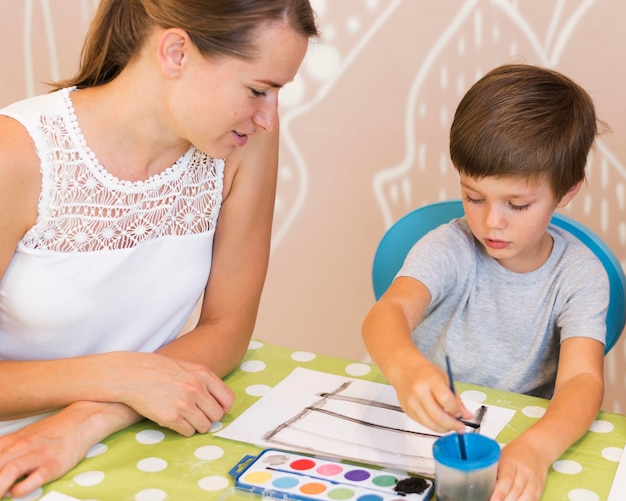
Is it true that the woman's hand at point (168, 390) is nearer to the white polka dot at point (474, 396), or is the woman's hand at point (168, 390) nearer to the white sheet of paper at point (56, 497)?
the white sheet of paper at point (56, 497)

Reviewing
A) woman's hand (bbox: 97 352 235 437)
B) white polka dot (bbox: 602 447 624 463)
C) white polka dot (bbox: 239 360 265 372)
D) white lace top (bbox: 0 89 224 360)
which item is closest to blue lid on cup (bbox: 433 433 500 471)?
white polka dot (bbox: 602 447 624 463)

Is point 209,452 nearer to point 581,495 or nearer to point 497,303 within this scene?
point 581,495

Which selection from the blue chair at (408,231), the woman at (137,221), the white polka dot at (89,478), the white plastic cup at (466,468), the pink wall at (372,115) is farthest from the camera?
the pink wall at (372,115)

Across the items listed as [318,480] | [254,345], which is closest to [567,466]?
[318,480]

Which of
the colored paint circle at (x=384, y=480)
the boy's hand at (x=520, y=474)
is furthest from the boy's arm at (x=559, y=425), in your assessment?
the colored paint circle at (x=384, y=480)

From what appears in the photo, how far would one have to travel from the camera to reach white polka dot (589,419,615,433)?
3.61 feet

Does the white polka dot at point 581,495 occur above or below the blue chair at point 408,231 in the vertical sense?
below

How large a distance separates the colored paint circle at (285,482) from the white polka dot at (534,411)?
1.14 ft

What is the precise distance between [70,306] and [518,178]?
2.27 ft

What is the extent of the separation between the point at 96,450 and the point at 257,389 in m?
0.25

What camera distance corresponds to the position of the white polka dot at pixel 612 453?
103 cm

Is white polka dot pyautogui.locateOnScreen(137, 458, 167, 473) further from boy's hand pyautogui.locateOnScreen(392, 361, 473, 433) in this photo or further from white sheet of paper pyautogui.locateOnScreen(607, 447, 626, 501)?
white sheet of paper pyautogui.locateOnScreen(607, 447, 626, 501)

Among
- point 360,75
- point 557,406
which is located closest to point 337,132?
point 360,75

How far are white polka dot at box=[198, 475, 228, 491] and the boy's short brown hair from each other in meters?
0.61
